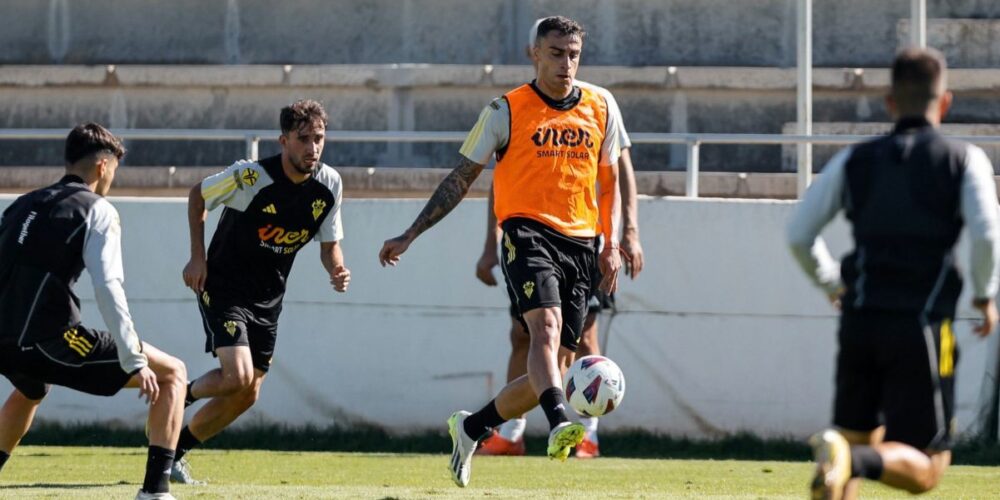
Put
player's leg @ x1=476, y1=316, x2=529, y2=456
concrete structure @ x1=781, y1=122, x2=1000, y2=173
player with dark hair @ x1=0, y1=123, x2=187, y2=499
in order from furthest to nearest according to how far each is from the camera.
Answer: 1. concrete structure @ x1=781, y1=122, x2=1000, y2=173
2. player's leg @ x1=476, y1=316, x2=529, y2=456
3. player with dark hair @ x1=0, y1=123, x2=187, y2=499

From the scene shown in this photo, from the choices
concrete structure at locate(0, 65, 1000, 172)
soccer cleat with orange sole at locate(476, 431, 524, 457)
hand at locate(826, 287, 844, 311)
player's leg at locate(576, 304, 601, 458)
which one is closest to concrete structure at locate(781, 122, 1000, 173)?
concrete structure at locate(0, 65, 1000, 172)

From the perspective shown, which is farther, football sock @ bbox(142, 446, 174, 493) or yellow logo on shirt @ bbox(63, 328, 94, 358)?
football sock @ bbox(142, 446, 174, 493)

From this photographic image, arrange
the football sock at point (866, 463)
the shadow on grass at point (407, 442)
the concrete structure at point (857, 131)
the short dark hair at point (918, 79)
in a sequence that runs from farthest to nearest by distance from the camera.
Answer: the concrete structure at point (857, 131) → the shadow on grass at point (407, 442) → the short dark hair at point (918, 79) → the football sock at point (866, 463)

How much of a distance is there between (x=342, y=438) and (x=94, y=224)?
5.89 meters

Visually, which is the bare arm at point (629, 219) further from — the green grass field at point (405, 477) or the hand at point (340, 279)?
the hand at point (340, 279)

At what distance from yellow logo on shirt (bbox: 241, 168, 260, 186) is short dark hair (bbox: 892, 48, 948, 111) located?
14.8 ft

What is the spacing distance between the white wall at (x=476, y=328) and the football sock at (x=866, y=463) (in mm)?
6984

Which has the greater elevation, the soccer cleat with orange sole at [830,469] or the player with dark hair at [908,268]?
the player with dark hair at [908,268]

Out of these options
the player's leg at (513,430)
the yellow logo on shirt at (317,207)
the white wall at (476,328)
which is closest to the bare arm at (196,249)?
the yellow logo on shirt at (317,207)

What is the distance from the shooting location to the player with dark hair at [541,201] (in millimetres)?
8297

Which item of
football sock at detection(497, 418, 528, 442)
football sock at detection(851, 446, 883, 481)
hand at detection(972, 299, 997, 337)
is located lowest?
football sock at detection(497, 418, 528, 442)

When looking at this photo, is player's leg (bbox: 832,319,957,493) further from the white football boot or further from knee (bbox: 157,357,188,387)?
knee (bbox: 157,357,188,387)

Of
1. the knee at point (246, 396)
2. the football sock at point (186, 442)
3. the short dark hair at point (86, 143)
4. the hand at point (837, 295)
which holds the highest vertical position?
the short dark hair at point (86, 143)

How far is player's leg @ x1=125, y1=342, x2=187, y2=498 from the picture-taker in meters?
7.65
